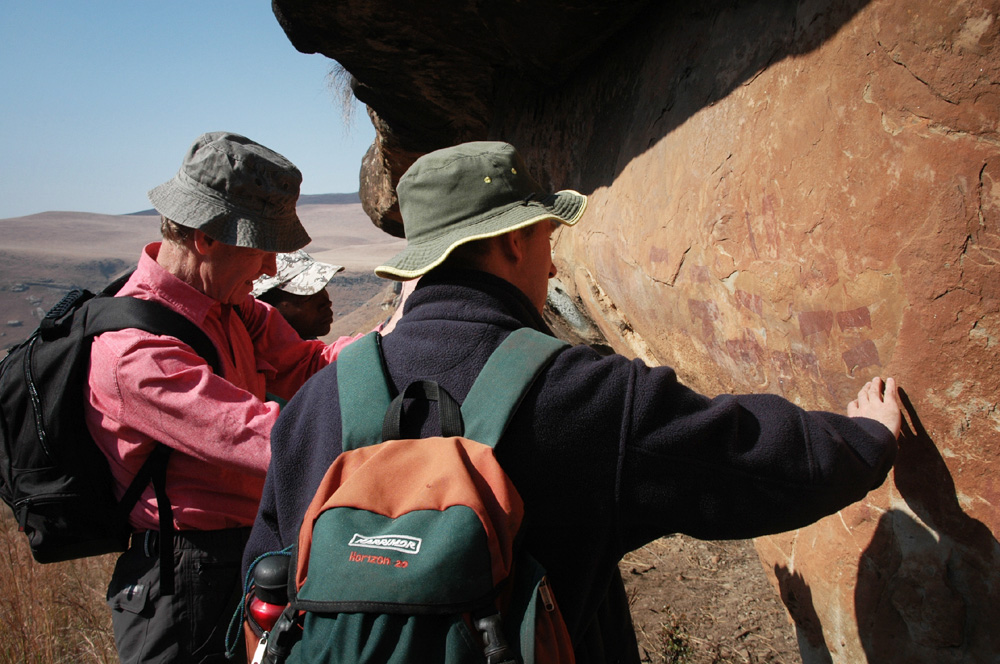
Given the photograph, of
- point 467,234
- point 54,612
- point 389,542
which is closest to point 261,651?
point 389,542

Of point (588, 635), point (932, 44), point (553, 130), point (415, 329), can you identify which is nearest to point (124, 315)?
point (415, 329)

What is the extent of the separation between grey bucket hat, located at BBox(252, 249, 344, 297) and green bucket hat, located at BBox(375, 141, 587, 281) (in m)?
1.78

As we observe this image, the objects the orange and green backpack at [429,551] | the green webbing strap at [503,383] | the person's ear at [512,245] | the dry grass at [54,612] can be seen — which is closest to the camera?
the orange and green backpack at [429,551]

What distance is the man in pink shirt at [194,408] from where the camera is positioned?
1.57m

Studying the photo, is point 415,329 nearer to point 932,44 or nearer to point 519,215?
point 519,215

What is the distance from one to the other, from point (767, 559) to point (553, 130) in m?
2.10

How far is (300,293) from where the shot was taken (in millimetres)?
3053

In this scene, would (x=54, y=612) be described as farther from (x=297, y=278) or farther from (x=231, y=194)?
(x=231, y=194)

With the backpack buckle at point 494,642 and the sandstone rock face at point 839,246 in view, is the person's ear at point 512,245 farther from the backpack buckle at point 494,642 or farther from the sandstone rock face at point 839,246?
the sandstone rock face at point 839,246

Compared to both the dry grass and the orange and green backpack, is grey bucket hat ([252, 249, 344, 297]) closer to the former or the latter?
the dry grass

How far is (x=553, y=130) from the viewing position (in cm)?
337

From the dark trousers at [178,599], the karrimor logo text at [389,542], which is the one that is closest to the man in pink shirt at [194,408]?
the dark trousers at [178,599]

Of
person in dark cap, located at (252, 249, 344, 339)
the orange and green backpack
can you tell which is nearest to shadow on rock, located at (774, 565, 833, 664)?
the orange and green backpack

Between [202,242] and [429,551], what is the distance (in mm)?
1200
